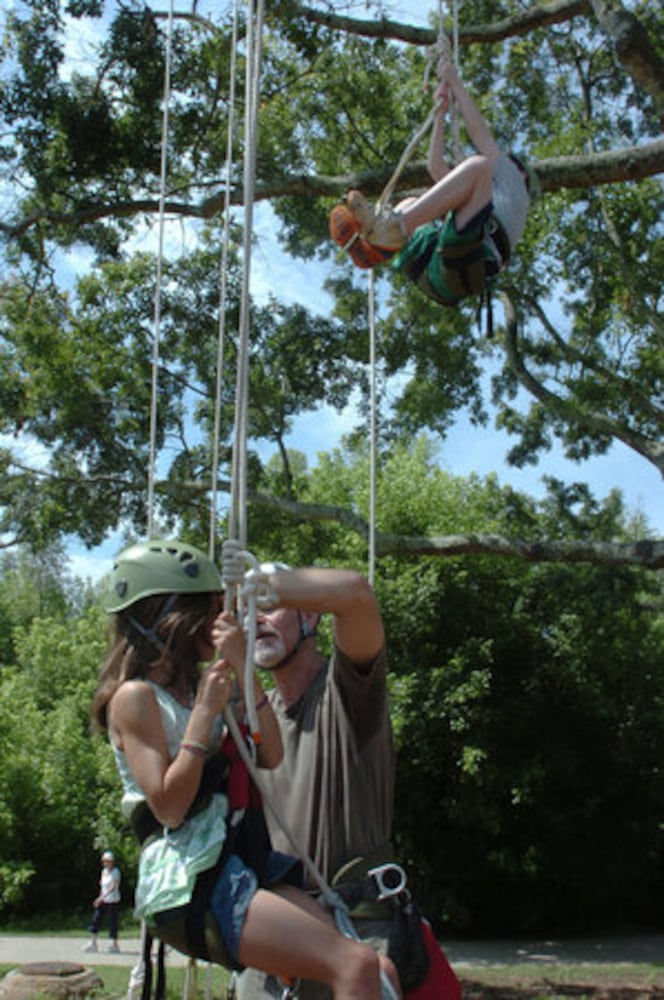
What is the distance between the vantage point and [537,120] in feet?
40.2

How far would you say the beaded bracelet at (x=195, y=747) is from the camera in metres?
2.27

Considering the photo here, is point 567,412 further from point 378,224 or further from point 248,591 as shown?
point 248,591

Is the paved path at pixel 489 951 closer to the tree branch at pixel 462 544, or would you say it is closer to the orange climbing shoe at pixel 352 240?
the tree branch at pixel 462 544

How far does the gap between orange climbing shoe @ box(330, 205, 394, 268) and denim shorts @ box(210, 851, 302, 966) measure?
6.51ft

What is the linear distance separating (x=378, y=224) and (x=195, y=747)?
189cm

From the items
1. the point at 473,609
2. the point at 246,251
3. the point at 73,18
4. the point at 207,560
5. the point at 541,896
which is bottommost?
the point at 541,896

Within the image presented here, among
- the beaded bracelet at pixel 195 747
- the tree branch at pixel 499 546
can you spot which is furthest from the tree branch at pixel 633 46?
the beaded bracelet at pixel 195 747

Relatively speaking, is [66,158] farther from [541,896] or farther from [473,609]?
[541,896]

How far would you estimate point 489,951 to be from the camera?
1454 cm

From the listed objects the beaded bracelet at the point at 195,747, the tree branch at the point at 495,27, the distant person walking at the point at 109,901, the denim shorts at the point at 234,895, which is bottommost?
the distant person walking at the point at 109,901

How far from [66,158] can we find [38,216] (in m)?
0.67

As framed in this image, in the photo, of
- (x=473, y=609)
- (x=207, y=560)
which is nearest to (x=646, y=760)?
(x=473, y=609)

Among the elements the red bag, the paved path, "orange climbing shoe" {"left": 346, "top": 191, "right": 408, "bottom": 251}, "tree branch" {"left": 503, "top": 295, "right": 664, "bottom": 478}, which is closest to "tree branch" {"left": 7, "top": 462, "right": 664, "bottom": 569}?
"tree branch" {"left": 503, "top": 295, "right": 664, "bottom": 478}

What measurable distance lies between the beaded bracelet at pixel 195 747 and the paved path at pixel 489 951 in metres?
11.5
